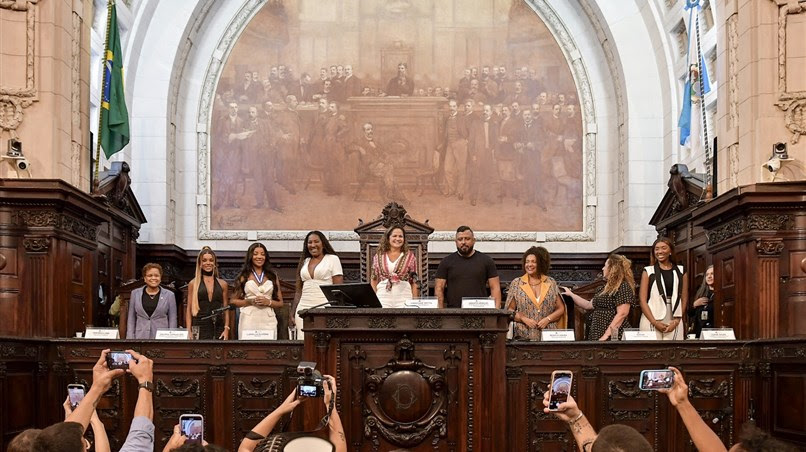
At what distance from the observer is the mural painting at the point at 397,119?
16703 mm

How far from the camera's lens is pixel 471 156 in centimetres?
1684

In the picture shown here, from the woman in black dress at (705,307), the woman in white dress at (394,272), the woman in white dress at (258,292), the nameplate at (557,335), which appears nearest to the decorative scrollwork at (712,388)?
the nameplate at (557,335)

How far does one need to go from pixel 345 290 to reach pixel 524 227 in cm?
894

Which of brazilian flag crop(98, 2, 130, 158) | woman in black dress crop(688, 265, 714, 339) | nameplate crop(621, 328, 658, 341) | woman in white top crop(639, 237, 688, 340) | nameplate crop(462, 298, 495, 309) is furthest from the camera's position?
brazilian flag crop(98, 2, 130, 158)

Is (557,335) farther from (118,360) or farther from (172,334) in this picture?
(118,360)

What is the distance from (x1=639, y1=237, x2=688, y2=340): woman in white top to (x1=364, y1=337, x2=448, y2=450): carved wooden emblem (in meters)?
2.73

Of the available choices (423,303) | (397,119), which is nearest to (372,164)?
(397,119)

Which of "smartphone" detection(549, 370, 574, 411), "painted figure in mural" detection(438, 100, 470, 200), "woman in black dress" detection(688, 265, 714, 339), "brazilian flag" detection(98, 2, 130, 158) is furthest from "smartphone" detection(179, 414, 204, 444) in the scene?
"painted figure in mural" detection(438, 100, 470, 200)

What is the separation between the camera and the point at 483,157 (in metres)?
16.8

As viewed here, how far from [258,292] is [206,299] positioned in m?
0.49

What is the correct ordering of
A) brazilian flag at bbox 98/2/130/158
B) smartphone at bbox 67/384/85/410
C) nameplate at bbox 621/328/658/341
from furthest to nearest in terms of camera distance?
brazilian flag at bbox 98/2/130/158, nameplate at bbox 621/328/658/341, smartphone at bbox 67/384/85/410

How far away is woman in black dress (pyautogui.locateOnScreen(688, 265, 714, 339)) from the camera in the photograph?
11.0 m

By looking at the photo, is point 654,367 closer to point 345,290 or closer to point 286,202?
point 345,290

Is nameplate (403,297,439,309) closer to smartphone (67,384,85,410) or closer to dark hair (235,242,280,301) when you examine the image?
dark hair (235,242,280,301)
